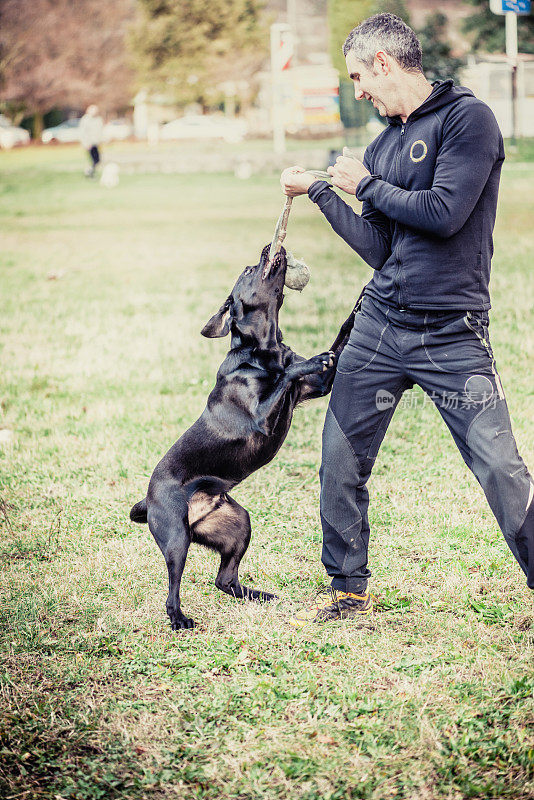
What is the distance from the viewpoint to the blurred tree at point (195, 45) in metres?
57.4

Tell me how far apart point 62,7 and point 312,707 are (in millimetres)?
63932

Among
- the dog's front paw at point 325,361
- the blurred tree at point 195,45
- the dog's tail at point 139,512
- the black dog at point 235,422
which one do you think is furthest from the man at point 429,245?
the blurred tree at point 195,45

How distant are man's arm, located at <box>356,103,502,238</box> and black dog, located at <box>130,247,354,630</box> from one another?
2.73 ft

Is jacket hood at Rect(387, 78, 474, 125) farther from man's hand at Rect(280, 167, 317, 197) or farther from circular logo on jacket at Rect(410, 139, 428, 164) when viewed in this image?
man's hand at Rect(280, 167, 317, 197)

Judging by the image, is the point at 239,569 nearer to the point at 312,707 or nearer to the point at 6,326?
the point at 312,707


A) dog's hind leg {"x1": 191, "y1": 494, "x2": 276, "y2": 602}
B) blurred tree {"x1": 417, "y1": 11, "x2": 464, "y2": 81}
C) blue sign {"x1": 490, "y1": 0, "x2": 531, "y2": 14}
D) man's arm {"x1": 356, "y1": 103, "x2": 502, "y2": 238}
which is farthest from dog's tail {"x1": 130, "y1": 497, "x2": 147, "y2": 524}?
blurred tree {"x1": 417, "y1": 11, "x2": 464, "y2": 81}

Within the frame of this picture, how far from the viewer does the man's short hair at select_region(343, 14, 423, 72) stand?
304cm

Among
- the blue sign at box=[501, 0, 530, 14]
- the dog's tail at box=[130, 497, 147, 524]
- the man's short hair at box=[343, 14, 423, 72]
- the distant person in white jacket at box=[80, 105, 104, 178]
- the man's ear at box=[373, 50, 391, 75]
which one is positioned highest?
the man's short hair at box=[343, 14, 423, 72]

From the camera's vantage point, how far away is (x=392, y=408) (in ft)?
11.2

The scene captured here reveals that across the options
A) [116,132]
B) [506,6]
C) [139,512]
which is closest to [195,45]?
[116,132]

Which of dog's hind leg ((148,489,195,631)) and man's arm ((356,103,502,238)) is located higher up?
man's arm ((356,103,502,238))

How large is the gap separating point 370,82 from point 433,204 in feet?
1.81

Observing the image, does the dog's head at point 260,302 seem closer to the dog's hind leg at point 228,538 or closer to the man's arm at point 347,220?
the man's arm at point 347,220

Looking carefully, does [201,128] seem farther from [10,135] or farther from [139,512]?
[139,512]
